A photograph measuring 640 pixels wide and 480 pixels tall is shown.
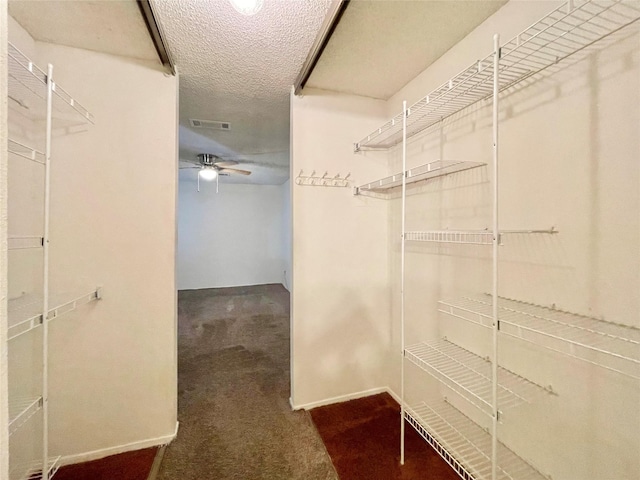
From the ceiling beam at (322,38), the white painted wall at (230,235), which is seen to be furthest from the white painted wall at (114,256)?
the white painted wall at (230,235)

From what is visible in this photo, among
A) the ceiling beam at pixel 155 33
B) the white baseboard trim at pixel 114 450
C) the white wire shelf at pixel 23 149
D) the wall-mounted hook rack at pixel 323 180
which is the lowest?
the white baseboard trim at pixel 114 450

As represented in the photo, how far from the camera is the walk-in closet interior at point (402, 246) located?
2.96 feet

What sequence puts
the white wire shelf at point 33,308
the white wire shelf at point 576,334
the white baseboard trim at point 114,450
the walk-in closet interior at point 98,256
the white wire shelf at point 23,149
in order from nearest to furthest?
the white wire shelf at point 576,334
the white wire shelf at point 23,149
the white wire shelf at point 33,308
the walk-in closet interior at point 98,256
the white baseboard trim at point 114,450

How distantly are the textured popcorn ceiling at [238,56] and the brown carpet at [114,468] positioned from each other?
243cm

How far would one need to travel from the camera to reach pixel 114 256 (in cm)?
153

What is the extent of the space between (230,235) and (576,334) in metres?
5.94

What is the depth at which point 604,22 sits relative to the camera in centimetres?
88

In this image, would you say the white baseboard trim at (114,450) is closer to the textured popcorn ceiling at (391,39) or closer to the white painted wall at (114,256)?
the white painted wall at (114,256)

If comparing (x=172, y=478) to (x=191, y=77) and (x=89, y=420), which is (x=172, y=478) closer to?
(x=89, y=420)

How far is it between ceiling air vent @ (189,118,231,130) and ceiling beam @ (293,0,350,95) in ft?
3.84

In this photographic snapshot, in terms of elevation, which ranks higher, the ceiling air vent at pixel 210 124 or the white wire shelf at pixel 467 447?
the ceiling air vent at pixel 210 124

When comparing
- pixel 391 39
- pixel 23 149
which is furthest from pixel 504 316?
pixel 23 149

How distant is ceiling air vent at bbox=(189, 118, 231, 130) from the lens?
252 cm

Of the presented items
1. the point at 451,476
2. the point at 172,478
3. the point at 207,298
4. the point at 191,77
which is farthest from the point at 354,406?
the point at 207,298
